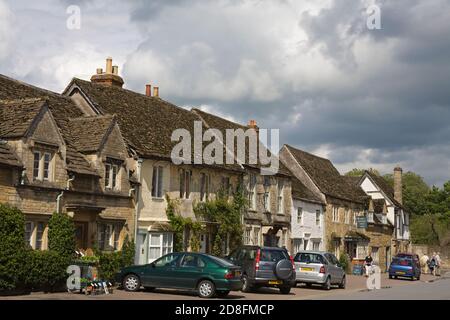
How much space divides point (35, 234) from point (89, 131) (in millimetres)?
5666

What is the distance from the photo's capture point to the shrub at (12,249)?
68.9ft

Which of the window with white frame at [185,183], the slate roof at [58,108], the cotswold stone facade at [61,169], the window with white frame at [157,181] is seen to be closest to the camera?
the cotswold stone facade at [61,169]

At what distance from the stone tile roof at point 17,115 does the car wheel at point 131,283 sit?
20.8 ft

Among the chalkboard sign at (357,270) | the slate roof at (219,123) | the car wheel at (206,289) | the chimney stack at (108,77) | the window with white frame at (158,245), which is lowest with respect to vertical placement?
the chalkboard sign at (357,270)

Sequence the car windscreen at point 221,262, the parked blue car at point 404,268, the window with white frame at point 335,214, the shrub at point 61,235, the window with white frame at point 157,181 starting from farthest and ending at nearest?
the window with white frame at point 335,214, the parked blue car at point 404,268, the window with white frame at point 157,181, the shrub at point 61,235, the car windscreen at point 221,262

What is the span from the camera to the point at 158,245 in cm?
2995

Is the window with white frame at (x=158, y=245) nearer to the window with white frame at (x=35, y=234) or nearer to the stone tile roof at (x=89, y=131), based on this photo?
the stone tile roof at (x=89, y=131)

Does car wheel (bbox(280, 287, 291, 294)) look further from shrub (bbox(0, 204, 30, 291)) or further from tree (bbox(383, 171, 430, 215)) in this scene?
tree (bbox(383, 171, 430, 215))

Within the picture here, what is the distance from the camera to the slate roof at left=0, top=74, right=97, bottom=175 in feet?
82.2

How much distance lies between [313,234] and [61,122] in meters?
24.9

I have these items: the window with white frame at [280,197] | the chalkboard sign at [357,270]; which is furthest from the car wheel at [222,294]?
the chalkboard sign at [357,270]

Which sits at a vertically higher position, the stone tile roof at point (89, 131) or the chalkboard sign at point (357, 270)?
the stone tile roof at point (89, 131)

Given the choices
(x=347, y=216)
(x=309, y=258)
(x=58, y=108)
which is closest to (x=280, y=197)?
(x=309, y=258)

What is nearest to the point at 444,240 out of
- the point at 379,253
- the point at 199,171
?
the point at 379,253
